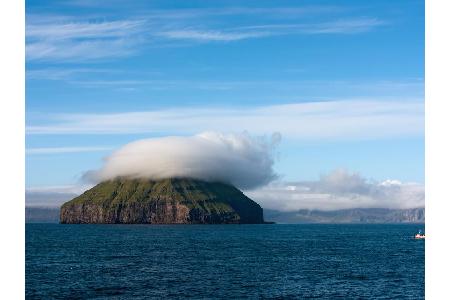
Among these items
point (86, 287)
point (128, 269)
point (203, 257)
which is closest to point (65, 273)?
point (128, 269)

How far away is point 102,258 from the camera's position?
15538 cm

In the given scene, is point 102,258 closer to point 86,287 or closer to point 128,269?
point 128,269
